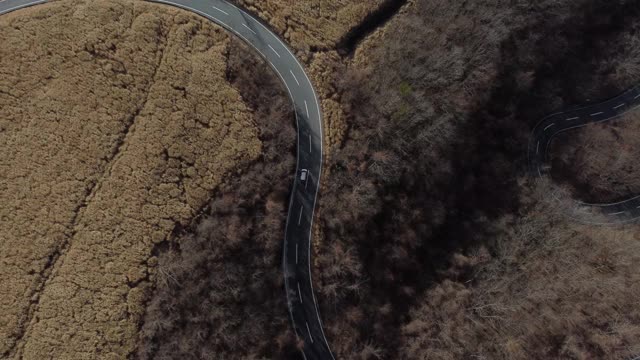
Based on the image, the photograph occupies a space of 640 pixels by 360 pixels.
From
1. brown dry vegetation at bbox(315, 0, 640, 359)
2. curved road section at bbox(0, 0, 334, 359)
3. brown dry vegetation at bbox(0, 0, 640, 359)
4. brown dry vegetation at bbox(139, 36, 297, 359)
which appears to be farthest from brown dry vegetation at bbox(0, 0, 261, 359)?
brown dry vegetation at bbox(315, 0, 640, 359)

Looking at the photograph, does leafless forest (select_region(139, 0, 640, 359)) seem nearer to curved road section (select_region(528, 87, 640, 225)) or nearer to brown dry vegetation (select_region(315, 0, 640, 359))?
brown dry vegetation (select_region(315, 0, 640, 359))

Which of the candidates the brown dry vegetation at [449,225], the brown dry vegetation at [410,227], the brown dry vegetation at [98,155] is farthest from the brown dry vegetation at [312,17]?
the brown dry vegetation at [98,155]

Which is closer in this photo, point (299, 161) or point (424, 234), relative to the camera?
point (299, 161)

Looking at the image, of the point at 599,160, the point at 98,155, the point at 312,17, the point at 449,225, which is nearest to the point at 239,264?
the point at 98,155

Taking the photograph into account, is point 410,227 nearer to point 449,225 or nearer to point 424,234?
point 424,234

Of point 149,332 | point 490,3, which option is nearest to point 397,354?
point 149,332

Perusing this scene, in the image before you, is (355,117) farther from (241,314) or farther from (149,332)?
(149,332)
